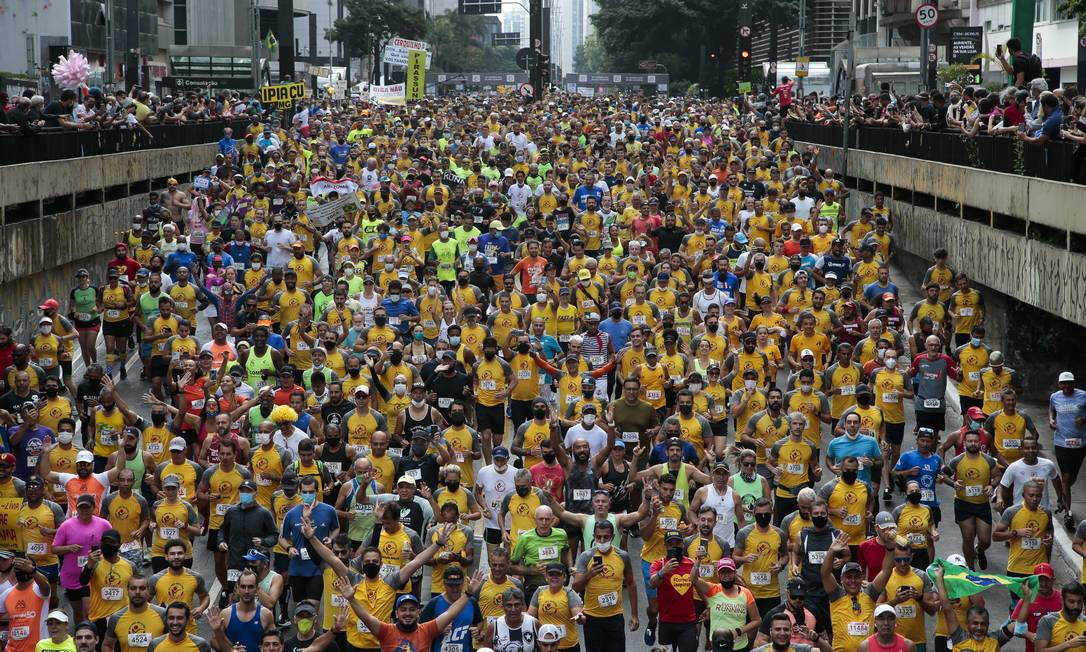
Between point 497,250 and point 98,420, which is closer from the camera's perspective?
point 98,420

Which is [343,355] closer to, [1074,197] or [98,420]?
[98,420]

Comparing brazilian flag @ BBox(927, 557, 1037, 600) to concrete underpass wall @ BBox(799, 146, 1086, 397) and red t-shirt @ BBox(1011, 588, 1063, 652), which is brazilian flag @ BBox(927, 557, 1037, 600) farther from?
concrete underpass wall @ BBox(799, 146, 1086, 397)

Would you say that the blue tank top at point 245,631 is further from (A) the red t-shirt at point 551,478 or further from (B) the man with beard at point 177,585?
(A) the red t-shirt at point 551,478

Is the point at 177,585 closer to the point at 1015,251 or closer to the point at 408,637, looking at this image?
the point at 408,637

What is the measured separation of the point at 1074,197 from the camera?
17453mm

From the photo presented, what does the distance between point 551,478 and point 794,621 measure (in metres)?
3.78

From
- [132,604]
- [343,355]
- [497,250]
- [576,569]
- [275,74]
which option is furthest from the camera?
[275,74]

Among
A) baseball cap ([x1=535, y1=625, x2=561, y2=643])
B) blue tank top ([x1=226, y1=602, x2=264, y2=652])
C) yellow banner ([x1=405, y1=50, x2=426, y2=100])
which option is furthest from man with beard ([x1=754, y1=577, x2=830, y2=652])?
yellow banner ([x1=405, y1=50, x2=426, y2=100])

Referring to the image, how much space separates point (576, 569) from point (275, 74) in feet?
207

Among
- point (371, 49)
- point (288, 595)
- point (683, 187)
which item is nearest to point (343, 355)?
point (288, 595)

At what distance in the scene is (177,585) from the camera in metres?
11.7

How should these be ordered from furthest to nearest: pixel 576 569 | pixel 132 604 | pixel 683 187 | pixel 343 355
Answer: pixel 683 187 < pixel 343 355 < pixel 576 569 < pixel 132 604

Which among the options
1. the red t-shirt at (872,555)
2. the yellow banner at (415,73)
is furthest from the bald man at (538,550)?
the yellow banner at (415,73)

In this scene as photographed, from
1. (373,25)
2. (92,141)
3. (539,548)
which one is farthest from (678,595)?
(373,25)
